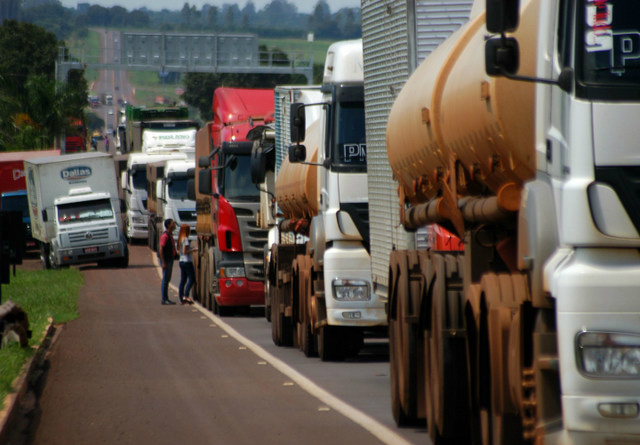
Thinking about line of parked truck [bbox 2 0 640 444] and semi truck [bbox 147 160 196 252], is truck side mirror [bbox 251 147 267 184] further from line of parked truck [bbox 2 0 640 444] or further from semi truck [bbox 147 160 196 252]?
semi truck [bbox 147 160 196 252]

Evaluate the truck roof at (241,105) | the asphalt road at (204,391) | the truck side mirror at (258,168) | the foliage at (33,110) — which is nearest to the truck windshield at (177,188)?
the truck roof at (241,105)

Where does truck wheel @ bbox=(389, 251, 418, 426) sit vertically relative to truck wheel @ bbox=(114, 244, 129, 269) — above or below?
above

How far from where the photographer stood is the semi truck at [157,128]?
58.5m

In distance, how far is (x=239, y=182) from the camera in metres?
25.8

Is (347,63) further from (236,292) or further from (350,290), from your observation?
(236,292)

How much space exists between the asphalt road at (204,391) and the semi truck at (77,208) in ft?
67.5

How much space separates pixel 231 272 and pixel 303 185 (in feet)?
24.6

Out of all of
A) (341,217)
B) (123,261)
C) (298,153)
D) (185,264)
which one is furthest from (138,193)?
(341,217)

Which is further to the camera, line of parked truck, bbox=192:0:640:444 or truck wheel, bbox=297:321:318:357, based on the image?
truck wheel, bbox=297:321:318:357

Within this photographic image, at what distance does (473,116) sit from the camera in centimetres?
812

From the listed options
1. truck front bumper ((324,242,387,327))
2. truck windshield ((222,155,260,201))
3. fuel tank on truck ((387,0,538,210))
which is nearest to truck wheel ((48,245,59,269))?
truck windshield ((222,155,260,201))

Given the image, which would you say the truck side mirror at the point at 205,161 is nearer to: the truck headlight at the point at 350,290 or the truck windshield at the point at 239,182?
the truck windshield at the point at 239,182

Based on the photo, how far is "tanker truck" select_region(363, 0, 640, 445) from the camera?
5.97 m

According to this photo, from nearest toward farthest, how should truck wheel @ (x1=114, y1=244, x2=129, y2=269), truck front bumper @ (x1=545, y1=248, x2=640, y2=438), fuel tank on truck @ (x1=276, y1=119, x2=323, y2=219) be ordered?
truck front bumper @ (x1=545, y1=248, x2=640, y2=438) → fuel tank on truck @ (x1=276, y1=119, x2=323, y2=219) → truck wheel @ (x1=114, y1=244, x2=129, y2=269)
